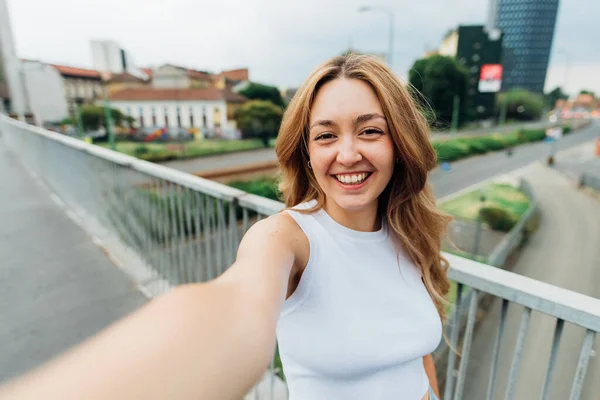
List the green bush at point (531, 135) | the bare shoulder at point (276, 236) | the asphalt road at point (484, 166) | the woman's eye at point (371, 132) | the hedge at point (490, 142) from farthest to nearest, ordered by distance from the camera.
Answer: the green bush at point (531, 135) < the hedge at point (490, 142) < the asphalt road at point (484, 166) < the woman's eye at point (371, 132) < the bare shoulder at point (276, 236)

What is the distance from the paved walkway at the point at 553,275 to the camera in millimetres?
14440

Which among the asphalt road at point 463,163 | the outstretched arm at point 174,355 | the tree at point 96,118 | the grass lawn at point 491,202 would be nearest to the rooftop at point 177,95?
→ the tree at point 96,118

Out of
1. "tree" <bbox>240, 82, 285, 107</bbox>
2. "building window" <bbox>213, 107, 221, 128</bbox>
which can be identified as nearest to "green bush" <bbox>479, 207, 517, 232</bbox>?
"tree" <bbox>240, 82, 285, 107</bbox>

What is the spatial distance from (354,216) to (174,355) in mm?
891

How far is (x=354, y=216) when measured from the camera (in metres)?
1.28

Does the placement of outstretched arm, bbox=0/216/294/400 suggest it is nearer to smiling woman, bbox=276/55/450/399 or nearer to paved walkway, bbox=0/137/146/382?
smiling woman, bbox=276/55/450/399

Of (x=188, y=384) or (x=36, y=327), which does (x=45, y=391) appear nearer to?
(x=188, y=384)

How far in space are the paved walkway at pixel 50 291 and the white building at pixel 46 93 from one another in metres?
28.0

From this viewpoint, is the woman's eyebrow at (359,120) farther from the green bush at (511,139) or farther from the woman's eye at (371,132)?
the green bush at (511,139)

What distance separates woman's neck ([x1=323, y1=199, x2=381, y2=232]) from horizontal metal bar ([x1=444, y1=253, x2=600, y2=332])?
1.13ft

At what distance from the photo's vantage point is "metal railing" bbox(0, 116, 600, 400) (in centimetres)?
109

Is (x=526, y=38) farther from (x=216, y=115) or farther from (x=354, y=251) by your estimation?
(x=354, y=251)

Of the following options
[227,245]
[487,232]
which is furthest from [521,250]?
[227,245]

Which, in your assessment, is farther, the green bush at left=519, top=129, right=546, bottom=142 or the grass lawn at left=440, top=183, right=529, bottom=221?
the green bush at left=519, top=129, right=546, bottom=142
